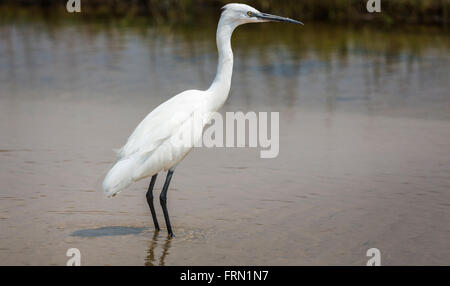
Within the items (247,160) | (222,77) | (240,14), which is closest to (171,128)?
(222,77)

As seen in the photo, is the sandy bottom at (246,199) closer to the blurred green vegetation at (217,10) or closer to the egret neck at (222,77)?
the egret neck at (222,77)

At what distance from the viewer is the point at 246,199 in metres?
6.76

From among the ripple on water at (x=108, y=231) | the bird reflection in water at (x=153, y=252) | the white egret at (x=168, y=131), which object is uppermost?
the white egret at (x=168, y=131)

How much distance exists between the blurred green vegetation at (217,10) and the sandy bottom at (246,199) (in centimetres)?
762

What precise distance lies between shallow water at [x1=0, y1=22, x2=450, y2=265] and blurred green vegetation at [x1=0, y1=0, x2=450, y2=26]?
1.87m

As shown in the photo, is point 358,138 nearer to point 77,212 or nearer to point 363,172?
point 363,172

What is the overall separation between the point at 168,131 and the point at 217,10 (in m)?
13.8

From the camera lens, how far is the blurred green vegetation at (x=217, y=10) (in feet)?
54.4

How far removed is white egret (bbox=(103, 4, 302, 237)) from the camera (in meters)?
5.67

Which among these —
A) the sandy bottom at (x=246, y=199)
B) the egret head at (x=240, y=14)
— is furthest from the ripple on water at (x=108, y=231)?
the egret head at (x=240, y=14)

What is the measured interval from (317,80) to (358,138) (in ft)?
10.8

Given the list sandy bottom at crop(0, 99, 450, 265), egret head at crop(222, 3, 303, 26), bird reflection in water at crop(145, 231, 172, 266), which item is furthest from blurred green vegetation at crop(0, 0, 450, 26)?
bird reflection in water at crop(145, 231, 172, 266)

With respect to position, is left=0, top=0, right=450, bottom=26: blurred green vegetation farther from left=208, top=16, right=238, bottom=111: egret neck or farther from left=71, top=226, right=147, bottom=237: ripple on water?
left=71, top=226, right=147, bottom=237: ripple on water

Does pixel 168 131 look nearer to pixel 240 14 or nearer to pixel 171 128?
pixel 171 128
